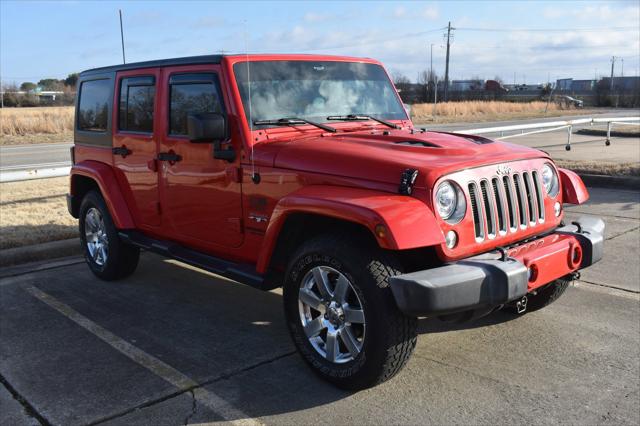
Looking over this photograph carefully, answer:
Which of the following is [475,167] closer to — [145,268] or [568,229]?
[568,229]

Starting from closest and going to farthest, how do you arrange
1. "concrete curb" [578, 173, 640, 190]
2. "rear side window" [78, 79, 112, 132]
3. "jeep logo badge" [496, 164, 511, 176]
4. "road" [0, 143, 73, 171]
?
1. "jeep logo badge" [496, 164, 511, 176]
2. "rear side window" [78, 79, 112, 132]
3. "concrete curb" [578, 173, 640, 190]
4. "road" [0, 143, 73, 171]

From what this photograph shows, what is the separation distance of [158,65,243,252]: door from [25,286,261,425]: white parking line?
0.96m

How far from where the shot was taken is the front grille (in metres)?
3.60

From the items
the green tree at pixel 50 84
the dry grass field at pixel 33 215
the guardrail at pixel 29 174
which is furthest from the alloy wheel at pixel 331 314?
the green tree at pixel 50 84

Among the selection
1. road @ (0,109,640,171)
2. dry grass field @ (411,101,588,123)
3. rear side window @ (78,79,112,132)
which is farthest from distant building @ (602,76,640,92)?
rear side window @ (78,79,112,132)

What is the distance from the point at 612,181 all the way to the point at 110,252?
8.52 m

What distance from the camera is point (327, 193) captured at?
143 inches

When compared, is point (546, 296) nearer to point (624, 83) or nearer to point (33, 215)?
point (33, 215)

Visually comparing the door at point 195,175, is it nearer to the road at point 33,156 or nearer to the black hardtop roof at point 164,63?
the black hardtop roof at point 164,63

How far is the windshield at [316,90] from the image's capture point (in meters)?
4.47

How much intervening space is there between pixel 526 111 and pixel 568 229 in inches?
1899

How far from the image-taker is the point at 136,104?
5.46 meters

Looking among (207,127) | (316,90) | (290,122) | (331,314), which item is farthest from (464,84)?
(331,314)

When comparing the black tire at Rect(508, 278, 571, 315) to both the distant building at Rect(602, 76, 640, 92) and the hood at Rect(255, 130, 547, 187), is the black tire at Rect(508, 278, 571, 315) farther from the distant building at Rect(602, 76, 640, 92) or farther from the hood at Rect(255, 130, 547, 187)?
the distant building at Rect(602, 76, 640, 92)
